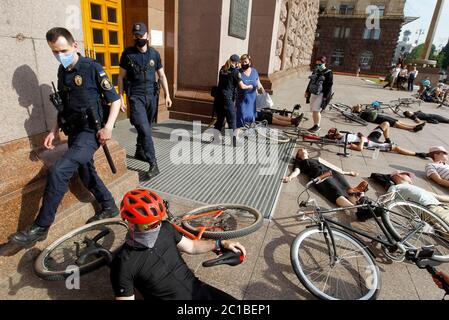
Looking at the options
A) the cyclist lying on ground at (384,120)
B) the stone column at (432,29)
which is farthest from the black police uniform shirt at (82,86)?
the stone column at (432,29)

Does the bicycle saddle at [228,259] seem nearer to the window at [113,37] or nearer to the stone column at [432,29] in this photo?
the window at [113,37]

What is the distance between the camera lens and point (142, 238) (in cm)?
206

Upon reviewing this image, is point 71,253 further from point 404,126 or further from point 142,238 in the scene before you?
point 404,126

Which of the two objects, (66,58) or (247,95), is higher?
(66,58)

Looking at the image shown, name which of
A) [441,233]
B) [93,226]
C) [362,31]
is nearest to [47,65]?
[93,226]

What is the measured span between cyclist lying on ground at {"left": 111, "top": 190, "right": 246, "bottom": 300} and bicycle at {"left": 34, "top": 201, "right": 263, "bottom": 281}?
1.24ft

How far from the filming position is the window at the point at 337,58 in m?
53.5

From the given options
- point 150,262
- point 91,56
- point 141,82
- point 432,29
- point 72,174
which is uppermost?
point 432,29

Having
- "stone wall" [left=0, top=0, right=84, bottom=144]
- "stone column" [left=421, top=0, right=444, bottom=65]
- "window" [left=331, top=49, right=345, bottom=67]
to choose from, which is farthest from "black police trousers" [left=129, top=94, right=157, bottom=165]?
"window" [left=331, top=49, right=345, bottom=67]

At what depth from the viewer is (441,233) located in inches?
150

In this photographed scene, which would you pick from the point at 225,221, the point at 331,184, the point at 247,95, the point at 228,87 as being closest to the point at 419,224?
the point at 331,184

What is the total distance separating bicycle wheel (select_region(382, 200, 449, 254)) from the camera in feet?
12.0

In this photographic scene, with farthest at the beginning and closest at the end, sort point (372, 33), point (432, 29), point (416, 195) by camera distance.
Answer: point (372, 33), point (432, 29), point (416, 195)

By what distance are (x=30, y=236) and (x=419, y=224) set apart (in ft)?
14.3
